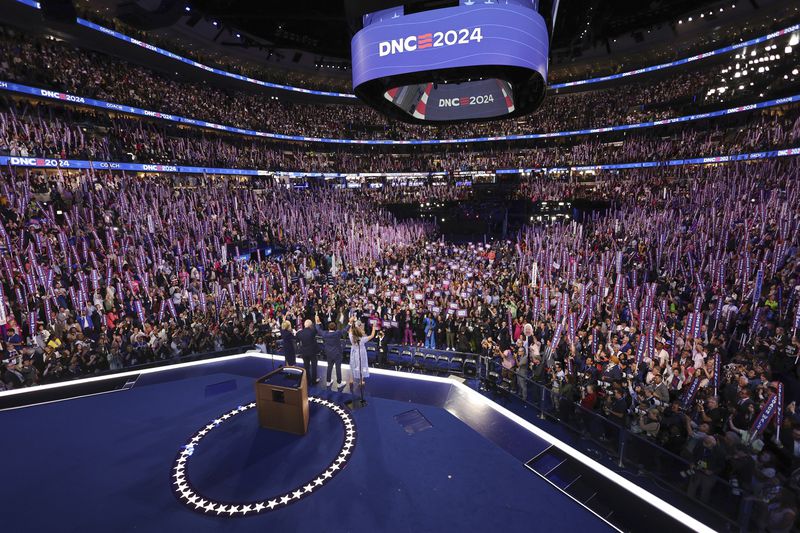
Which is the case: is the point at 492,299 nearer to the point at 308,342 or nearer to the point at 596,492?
the point at 308,342

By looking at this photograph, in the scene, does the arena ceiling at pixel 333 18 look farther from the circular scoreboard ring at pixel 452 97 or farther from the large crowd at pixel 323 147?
the circular scoreboard ring at pixel 452 97

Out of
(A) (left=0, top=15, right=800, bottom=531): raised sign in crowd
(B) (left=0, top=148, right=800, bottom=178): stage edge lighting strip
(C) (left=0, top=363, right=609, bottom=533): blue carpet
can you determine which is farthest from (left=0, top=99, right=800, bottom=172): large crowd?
(C) (left=0, top=363, right=609, bottom=533): blue carpet

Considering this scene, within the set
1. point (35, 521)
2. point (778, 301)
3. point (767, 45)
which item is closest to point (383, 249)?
point (778, 301)

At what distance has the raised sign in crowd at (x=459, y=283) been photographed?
712cm

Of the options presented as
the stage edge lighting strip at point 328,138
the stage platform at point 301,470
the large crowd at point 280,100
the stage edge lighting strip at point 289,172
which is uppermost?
the large crowd at point 280,100

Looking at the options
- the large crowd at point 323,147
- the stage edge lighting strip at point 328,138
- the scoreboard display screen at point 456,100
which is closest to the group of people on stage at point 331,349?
the scoreboard display screen at point 456,100

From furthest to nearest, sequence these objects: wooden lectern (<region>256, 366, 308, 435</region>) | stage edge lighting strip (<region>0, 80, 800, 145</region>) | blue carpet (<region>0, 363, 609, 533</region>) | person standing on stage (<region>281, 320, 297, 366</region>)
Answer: stage edge lighting strip (<region>0, 80, 800, 145</region>)
person standing on stage (<region>281, 320, 297, 366</region>)
wooden lectern (<region>256, 366, 308, 435</region>)
blue carpet (<region>0, 363, 609, 533</region>)

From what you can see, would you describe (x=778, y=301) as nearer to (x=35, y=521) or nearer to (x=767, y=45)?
(x=35, y=521)

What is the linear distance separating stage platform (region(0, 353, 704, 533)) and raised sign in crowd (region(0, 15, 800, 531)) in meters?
1.37

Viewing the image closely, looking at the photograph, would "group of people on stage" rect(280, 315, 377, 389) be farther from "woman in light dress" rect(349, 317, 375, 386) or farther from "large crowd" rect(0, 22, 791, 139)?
"large crowd" rect(0, 22, 791, 139)

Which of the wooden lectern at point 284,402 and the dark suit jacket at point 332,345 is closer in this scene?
the wooden lectern at point 284,402

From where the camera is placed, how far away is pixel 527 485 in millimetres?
5633

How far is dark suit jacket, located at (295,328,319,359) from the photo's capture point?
820 cm

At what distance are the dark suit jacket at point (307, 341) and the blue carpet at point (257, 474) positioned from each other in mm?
1246
